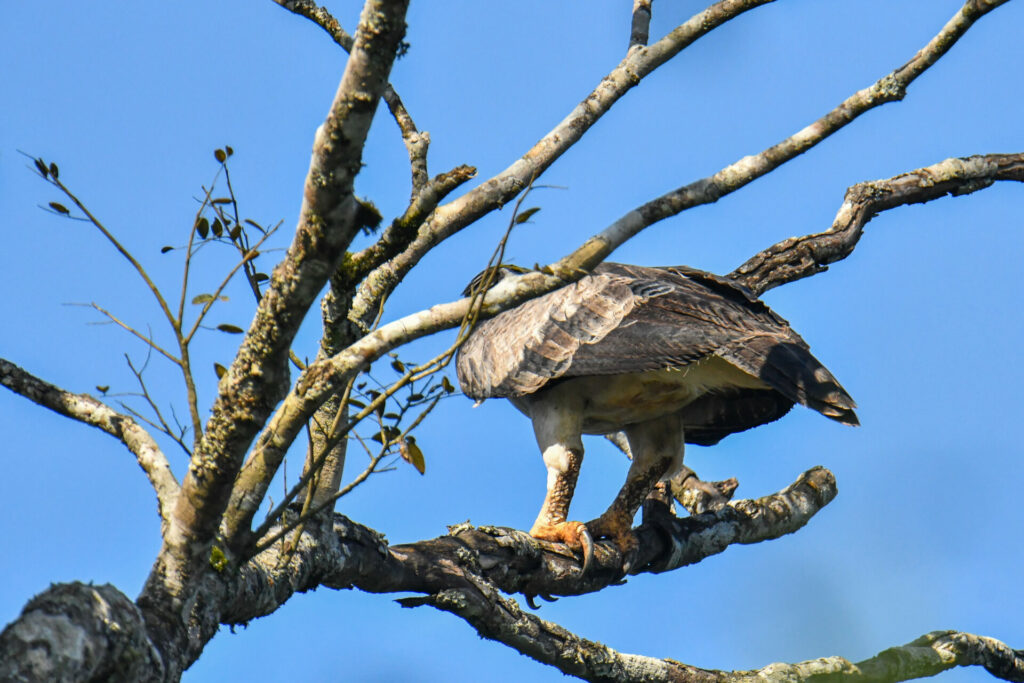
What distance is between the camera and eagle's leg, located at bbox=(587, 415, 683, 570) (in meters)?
6.43

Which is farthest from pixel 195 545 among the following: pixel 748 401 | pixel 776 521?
pixel 748 401

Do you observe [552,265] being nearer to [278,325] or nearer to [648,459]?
[278,325]

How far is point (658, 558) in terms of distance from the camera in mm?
6125

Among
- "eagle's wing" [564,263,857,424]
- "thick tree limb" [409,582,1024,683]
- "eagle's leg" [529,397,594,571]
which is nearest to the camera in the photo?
"thick tree limb" [409,582,1024,683]

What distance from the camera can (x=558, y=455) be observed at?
6.39 m

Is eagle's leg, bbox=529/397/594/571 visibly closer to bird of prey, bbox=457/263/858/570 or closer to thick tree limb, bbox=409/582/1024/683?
bird of prey, bbox=457/263/858/570

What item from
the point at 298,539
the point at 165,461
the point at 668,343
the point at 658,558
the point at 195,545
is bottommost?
the point at 195,545

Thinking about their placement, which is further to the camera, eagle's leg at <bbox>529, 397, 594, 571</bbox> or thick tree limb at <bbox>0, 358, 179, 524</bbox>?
eagle's leg at <bbox>529, 397, 594, 571</bbox>

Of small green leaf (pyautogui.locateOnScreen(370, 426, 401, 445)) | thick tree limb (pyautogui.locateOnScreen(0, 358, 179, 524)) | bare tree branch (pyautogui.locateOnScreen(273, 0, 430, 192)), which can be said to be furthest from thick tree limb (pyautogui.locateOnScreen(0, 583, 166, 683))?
bare tree branch (pyautogui.locateOnScreen(273, 0, 430, 192))

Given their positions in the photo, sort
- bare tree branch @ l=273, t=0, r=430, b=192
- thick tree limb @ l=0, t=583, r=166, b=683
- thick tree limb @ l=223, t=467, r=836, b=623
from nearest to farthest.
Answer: thick tree limb @ l=0, t=583, r=166, b=683 → thick tree limb @ l=223, t=467, r=836, b=623 → bare tree branch @ l=273, t=0, r=430, b=192

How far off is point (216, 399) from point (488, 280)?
0.85 m

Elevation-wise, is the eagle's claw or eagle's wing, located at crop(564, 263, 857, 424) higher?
eagle's wing, located at crop(564, 263, 857, 424)

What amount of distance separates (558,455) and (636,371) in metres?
0.90

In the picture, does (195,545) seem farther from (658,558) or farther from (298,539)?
(658,558)
